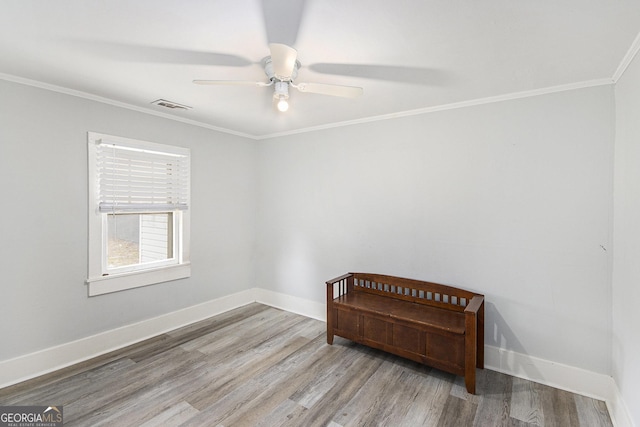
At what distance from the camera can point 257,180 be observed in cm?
440

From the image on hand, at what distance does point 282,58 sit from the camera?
1.64 meters

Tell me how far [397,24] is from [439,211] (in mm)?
1836

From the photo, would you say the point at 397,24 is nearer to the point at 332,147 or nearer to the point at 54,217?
the point at 332,147

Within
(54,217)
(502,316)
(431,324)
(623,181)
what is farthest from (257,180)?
(623,181)

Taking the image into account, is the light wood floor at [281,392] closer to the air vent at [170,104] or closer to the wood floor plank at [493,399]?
the wood floor plank at [493,399]

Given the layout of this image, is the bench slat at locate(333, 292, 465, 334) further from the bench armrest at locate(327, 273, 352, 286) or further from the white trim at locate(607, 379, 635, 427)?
the white trim at locate(607, 379, 635, 427)

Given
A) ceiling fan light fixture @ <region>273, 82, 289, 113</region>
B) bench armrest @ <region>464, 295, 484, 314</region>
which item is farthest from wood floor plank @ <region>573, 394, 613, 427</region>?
ceiling fan light fixture @ <region>273, 82, 289, 113</region>

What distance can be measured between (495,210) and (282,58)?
218 centimetres

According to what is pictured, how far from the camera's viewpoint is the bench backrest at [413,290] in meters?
2.79

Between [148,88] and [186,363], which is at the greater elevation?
[148,88]

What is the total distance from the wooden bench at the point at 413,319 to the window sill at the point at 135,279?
1.75 m

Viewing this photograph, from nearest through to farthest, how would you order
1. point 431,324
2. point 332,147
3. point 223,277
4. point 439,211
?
point 431,324 < point 439,211 < point 332,147 < point 223,277

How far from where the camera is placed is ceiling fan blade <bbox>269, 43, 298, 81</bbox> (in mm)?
Result: 1558

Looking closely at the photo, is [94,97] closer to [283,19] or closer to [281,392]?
[283,19]
